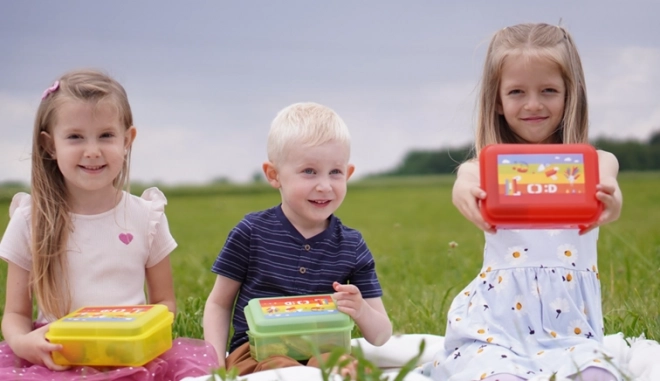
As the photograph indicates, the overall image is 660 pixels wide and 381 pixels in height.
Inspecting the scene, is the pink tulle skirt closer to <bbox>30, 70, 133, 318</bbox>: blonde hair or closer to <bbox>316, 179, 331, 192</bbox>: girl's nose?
<bbox>30, 70, 133, 318</bbox>: blonde hair

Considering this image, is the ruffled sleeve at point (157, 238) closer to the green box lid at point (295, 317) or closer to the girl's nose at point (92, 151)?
the girl's nose at point (92, 151)

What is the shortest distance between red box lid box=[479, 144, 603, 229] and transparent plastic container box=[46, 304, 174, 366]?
1134 millimetres

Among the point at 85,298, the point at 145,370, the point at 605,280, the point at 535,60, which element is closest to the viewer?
the point at 145,370

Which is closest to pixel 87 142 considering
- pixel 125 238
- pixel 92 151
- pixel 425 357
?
pixel 92 151

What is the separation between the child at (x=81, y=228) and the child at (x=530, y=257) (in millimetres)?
946

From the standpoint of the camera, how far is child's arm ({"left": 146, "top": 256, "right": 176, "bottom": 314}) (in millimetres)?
3018

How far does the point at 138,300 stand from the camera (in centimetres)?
295

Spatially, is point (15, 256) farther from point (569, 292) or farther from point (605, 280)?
point (605, 280)

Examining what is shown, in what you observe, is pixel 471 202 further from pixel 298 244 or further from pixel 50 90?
pixel 50 90

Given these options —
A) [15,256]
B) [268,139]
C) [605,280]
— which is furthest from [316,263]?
[605,280]

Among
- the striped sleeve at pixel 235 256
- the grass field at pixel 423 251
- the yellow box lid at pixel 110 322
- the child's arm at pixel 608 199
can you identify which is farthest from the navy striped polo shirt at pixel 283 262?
the child's arm at pixel 608 199

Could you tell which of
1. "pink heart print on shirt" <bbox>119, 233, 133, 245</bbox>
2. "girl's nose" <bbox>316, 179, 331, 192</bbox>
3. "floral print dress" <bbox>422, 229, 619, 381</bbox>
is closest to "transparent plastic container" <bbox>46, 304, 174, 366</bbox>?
"pink heart print on shirt" <bbox>119, 233, 133, 245</bbox>

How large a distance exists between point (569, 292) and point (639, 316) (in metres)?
0.75

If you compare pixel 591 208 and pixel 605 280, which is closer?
pixel 591 208
